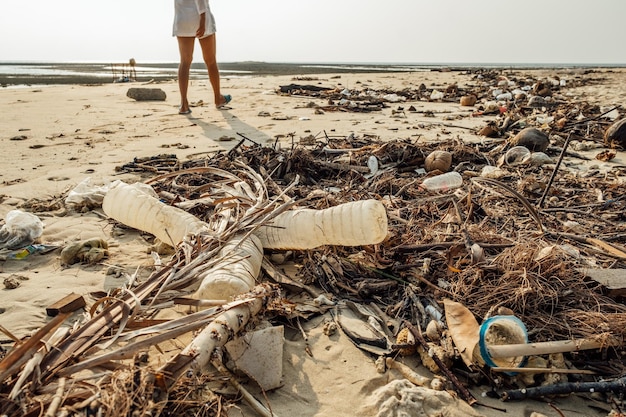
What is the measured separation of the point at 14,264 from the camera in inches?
99.1

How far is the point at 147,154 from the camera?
4.96 m

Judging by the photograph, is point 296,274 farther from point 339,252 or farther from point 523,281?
point 523,281

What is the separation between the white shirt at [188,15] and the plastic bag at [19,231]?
4610 millimetres

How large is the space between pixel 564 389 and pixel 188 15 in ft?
21.8

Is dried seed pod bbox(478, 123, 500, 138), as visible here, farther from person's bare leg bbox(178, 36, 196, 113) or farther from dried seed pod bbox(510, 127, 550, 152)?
person's bare leg bbox(178, 36, 196, 113)

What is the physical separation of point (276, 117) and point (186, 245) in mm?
5605

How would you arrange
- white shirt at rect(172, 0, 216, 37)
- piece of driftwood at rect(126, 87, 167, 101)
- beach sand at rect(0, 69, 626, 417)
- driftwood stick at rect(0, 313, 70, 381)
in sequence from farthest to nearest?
1. piece of driftwood at rect(126, 87, 167, 101)
2. white shirt at rect(172, 0, 216, 37)
3. beach sand at rect(0, 69, 626, 417)
4. driftwood stick at rect(0, 313, 70, 381)

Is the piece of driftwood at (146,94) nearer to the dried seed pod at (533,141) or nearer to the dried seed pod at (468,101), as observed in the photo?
the dried seed pod at (468,101)

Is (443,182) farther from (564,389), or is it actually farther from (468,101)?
(468,101)

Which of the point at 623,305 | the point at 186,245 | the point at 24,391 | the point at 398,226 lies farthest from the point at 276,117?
the point at 24,391

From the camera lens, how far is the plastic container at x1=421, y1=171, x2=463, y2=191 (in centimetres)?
373

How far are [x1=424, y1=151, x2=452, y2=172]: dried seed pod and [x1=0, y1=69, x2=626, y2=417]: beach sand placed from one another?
151 centimetres

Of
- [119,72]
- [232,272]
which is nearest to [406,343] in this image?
[232,272]

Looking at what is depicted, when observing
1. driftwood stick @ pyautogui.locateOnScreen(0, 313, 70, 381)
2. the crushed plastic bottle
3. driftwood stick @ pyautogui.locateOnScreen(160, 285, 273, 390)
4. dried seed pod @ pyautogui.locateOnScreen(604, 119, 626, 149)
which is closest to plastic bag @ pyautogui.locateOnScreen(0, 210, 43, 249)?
the crushed plastic bottle
